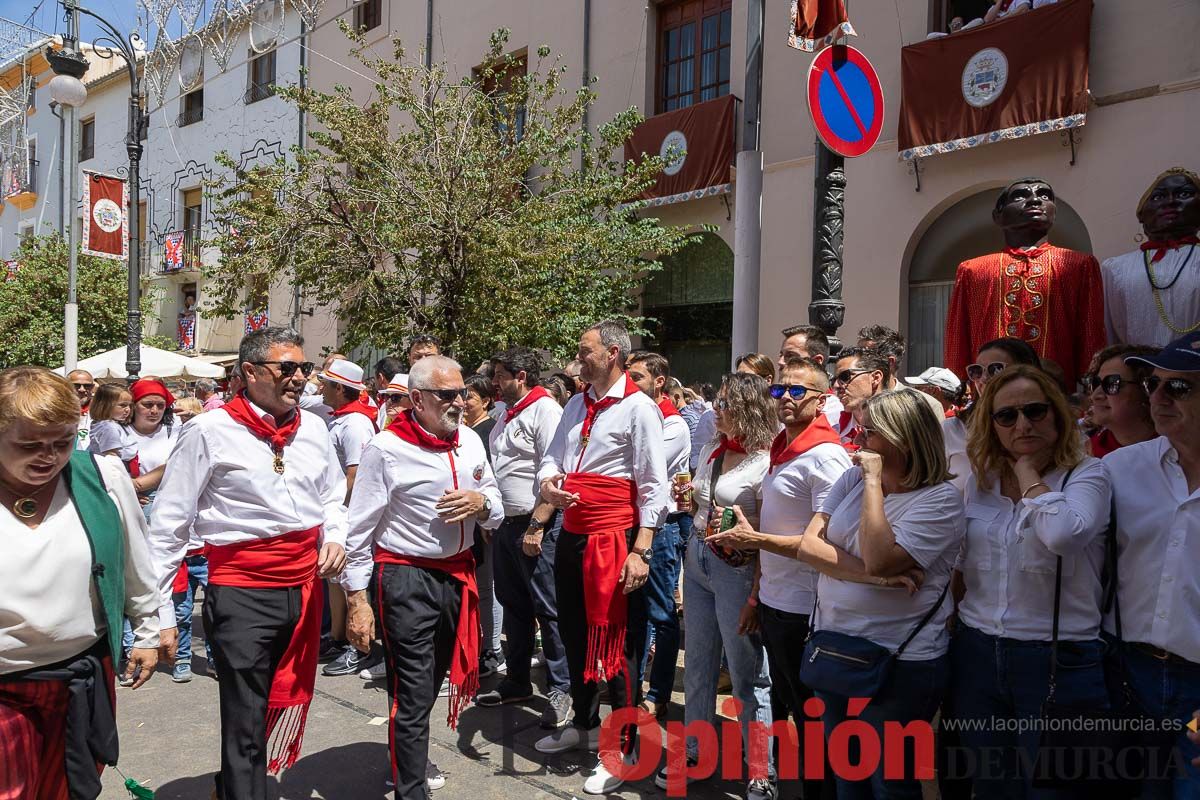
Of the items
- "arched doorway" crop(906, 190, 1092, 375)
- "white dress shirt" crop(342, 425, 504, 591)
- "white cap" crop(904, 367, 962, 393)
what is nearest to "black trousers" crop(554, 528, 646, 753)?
"white dress shirt" crop(342, 425, 504, 591)

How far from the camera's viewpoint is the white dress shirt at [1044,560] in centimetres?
262

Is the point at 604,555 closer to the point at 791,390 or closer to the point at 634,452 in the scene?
the point at 634,452

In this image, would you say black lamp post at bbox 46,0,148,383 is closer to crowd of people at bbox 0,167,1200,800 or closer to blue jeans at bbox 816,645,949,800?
crowd of people at bbox 0,167,1200,800

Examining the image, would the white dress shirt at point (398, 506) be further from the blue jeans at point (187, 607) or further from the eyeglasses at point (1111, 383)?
the eyeglasses at point (1111, 383)

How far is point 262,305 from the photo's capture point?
1211 cm

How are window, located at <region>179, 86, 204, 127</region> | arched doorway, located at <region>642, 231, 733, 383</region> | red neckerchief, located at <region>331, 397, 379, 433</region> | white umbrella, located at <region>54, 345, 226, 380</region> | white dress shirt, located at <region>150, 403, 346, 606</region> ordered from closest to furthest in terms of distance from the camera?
white dress shirt, located at <region>150, 403, 346, 606</region>
red neckerchief, located at <region>331, 397, 379, 433</region>
arched doorway, located at <region>642, 231, 733, 383</region>
white umbrella, located at <region>54, 345, 226, 380</region>
window, located at <region>179, 86, 204, 127</region>

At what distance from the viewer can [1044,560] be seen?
2.72 meters

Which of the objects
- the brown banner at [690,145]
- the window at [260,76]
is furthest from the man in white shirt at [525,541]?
the window at [260,76]

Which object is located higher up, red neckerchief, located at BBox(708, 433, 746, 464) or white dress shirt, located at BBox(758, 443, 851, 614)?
red neckerchief, located at BBox(708, 433, 746, 464)

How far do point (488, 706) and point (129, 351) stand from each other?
36.3 feet

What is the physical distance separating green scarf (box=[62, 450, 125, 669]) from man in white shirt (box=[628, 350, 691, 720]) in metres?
2.57

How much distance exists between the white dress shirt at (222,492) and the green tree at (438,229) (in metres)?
6.97

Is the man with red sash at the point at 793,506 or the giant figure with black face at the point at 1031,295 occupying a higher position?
the giant figure with black face at the point at 1031,295

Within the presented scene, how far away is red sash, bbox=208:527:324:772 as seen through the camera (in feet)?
11.9
